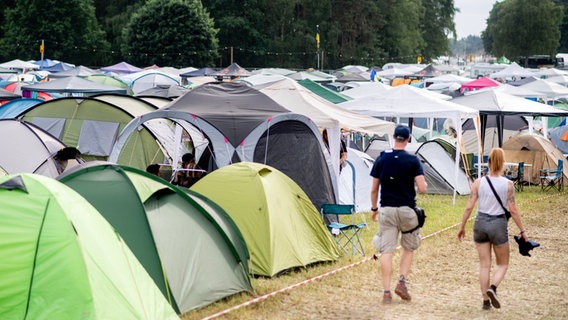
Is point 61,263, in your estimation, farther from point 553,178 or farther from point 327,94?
point 327,94

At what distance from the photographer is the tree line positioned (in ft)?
206

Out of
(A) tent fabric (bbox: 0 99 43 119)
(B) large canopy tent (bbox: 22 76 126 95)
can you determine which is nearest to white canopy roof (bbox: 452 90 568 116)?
(B) large canopy tent (bbox: 22 76 126 95)

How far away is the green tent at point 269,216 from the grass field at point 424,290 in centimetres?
22

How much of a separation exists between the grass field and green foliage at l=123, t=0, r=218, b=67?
49.6 meters

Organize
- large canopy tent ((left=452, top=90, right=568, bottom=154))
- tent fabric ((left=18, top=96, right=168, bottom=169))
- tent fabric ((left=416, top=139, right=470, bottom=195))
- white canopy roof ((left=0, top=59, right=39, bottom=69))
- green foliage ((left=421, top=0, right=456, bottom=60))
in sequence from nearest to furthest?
tent fabric ((left=18, top=96, right=168, bottom=169))
tent fabric ((left=416, top=139, right=470, bottom=195))
large canopy tent ((left=452, top=90, right=568, bottom=154))
white canopy roof ((left=0, top=59, right=39, bottom=69))
green foliage ((left=421, top=0, right=456, bottom=60))

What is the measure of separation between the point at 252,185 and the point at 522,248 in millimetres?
3372

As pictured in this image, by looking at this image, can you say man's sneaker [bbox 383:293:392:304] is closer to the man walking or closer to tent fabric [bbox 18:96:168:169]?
the man walking

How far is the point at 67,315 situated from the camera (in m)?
6.92

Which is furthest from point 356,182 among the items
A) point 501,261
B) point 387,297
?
point 501,261

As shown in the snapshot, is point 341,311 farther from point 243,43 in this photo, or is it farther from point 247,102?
point 243,43

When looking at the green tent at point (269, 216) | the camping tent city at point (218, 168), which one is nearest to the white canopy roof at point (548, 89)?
the camping tent city at point (218, 168)

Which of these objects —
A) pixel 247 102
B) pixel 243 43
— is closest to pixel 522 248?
pixel 247 102

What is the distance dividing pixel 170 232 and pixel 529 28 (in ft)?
307

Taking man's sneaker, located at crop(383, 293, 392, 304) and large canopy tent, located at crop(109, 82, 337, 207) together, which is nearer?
man's sneaker, located at crop(383, 293, 392, 304)
